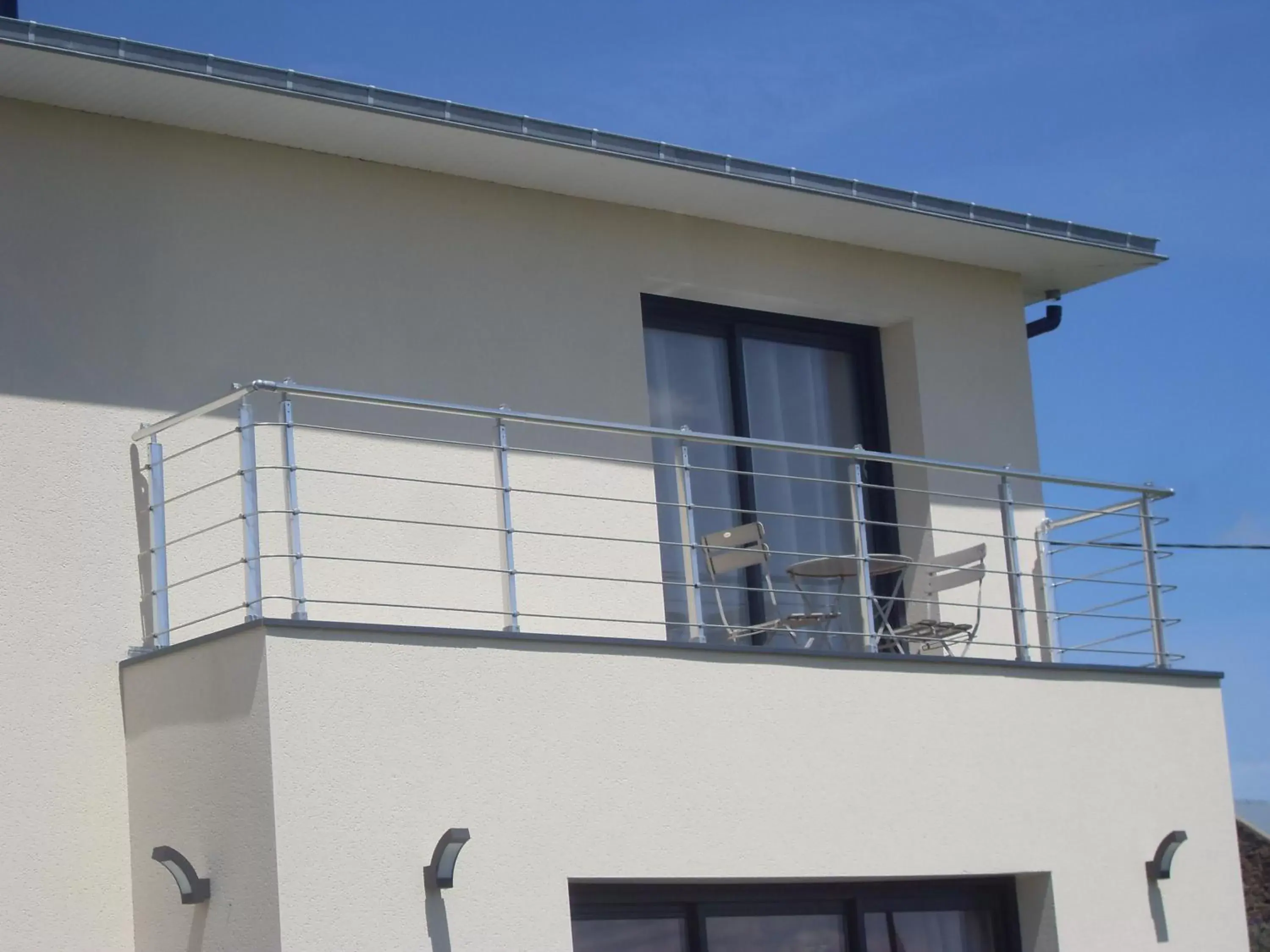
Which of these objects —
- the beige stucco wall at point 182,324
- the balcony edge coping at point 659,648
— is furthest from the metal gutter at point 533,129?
the balcony edge coping at point 659,648

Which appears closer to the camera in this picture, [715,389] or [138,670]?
[138,670]

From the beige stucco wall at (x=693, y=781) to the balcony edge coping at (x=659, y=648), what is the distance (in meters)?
0.02

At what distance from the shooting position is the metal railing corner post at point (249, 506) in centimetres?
729

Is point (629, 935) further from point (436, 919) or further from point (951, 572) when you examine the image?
point (951, 572)

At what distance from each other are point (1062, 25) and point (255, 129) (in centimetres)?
584

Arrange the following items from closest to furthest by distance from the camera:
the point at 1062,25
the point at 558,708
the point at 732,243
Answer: the point at 558,708 → the point at 732,243 → the point at 1062,25

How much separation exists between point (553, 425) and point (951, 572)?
11.4 ft

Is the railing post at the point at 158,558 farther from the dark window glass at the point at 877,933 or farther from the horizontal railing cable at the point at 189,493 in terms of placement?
the dark window glass at the point at 877,933

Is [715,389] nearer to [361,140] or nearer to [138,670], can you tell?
[361,140]

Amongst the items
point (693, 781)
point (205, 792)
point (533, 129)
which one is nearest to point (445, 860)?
point (205, 792)

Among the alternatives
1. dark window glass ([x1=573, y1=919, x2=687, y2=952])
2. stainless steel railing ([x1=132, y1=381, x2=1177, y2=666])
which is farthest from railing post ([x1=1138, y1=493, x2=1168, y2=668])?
dark window glass ([x1=573, y1=919, x2=687, y2=952])

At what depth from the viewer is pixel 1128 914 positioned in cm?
935

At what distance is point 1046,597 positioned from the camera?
37.4 feet

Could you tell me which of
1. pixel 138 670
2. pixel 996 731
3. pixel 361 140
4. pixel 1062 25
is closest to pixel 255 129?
pixel 361 140
